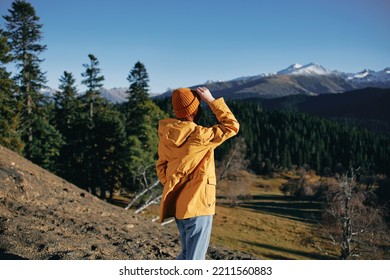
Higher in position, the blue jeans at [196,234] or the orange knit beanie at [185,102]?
the orange knit beanie at [185,102]

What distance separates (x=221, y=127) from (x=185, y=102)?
1.33 feet

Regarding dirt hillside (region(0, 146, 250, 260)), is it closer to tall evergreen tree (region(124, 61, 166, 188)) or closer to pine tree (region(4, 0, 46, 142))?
pine tree (region(4, 0, 46, 142))

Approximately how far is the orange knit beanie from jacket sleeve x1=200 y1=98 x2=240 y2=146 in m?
0.17

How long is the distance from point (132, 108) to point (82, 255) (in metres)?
29.8

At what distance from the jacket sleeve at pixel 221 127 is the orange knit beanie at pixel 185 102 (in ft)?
0.57

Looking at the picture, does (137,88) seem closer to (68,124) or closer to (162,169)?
(68,124)

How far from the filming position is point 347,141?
7488cm

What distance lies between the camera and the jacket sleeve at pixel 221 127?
288 centimetres

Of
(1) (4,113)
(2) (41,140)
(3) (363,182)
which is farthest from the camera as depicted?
(3) (363,182)

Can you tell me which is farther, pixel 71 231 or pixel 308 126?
pixel 308 126

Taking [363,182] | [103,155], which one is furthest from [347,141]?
[103,155]

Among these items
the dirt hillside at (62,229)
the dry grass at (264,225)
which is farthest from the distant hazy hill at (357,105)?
the dirt hillside at (62,229)

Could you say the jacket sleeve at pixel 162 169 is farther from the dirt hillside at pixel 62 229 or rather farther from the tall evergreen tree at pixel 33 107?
the tall evergreen tree at pixel 33 107
